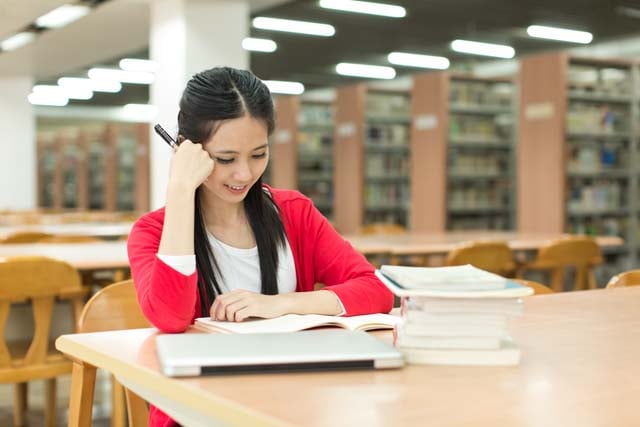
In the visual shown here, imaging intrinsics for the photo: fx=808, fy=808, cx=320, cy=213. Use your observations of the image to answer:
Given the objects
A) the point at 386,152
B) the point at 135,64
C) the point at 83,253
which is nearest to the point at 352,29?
the point at 386,152

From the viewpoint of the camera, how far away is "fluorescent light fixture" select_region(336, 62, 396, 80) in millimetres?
13309

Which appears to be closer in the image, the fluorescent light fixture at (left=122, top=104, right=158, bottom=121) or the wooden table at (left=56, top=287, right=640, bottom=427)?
the wooden table at (left=56, top=287, right=640, bottom=427)

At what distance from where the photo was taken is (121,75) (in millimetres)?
14039

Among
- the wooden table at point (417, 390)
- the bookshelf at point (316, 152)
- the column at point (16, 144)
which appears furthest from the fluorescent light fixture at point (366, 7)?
the wooden table at point (417, 390)

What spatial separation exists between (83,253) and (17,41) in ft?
18.8

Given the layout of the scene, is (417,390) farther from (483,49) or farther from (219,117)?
(483,49)

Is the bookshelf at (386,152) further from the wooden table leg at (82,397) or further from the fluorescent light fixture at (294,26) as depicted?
the wooden table leg at (82,397)

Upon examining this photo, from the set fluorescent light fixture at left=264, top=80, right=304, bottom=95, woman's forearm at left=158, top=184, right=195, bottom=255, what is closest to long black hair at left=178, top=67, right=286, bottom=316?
woman's forearm at left=158, top=184, right=195, bottom=255

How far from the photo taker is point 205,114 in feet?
5.65

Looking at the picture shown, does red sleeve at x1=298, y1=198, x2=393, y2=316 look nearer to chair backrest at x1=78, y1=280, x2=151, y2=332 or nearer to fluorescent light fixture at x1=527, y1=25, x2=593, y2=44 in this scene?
chair backrest at x1=78, y1=280, x2=151, y2=332

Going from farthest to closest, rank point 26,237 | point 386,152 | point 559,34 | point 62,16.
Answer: point 559,34, point 386,152, point 62,16, point 26,237

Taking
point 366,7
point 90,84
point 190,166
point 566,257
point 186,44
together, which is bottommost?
point 566,257

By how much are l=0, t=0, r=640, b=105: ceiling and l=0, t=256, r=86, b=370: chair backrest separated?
404 cm

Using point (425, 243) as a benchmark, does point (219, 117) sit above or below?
above
